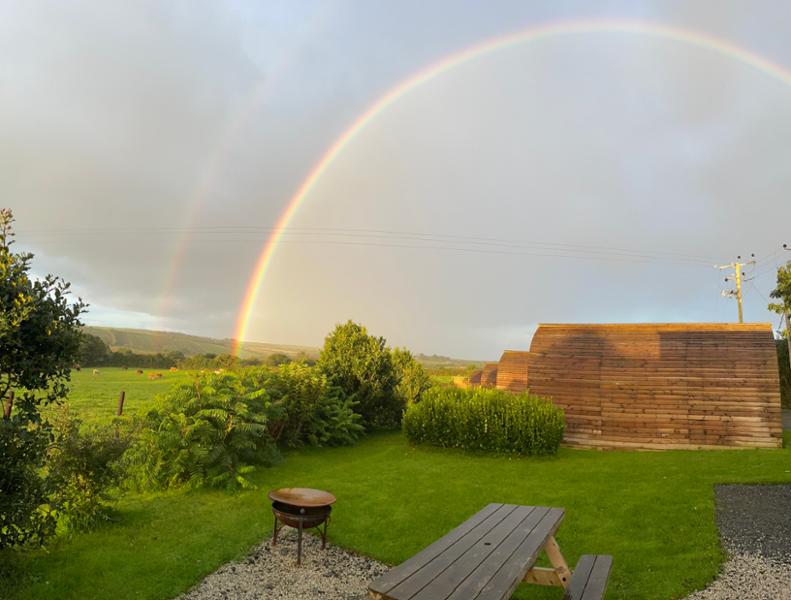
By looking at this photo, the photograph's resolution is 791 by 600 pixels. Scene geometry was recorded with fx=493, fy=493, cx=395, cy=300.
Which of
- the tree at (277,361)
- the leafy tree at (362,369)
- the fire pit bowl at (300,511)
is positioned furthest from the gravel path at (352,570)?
the leafy tree at (362,369)

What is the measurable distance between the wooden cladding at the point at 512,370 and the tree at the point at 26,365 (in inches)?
1039

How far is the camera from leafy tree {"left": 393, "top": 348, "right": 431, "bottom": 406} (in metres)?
21.5

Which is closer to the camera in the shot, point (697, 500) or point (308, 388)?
point (697, 500)

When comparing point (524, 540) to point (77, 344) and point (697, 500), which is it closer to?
point (77, 344)

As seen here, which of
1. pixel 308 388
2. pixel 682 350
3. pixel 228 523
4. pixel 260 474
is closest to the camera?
pixel 228 523

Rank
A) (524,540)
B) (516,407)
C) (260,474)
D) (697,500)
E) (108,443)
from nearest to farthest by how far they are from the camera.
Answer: (524,540) → (108,443) → (697,500) → (260,474) → (516,407)

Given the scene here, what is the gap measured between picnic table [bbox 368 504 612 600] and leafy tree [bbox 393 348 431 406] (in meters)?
15.4

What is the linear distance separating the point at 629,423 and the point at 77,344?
16.8m

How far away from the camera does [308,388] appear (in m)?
16.5

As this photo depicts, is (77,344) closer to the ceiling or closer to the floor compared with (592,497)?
closer to the ceiling

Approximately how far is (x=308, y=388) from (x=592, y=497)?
959 cm

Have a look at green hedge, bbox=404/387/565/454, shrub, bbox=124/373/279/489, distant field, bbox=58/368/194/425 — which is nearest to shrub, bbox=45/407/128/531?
shrub, bbox=124/373/279/489

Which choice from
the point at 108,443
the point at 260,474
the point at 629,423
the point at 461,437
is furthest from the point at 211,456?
the point at 629,423

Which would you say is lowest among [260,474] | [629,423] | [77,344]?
[260,474]
